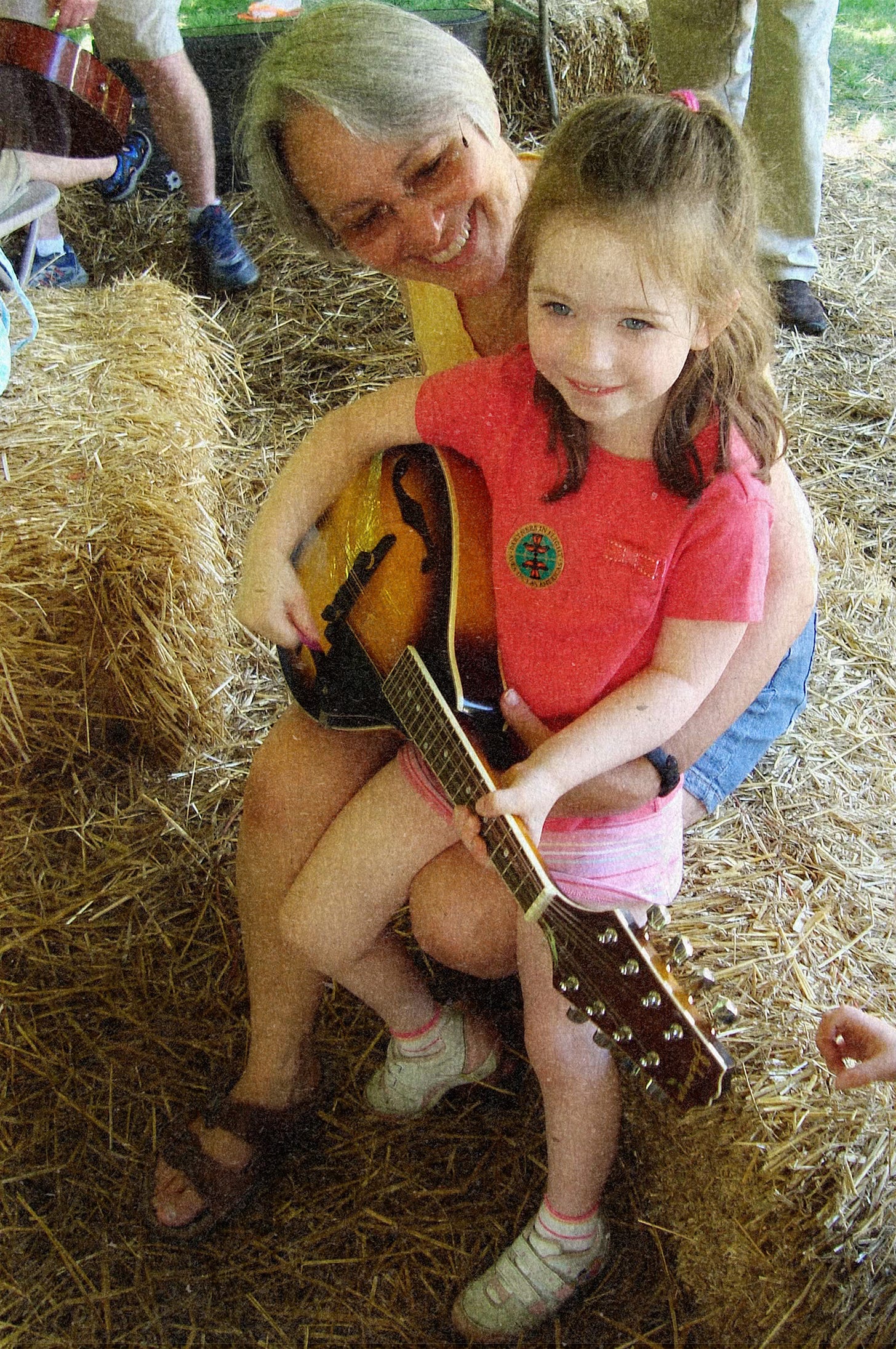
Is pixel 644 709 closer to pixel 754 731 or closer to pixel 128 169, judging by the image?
pixel 754 731

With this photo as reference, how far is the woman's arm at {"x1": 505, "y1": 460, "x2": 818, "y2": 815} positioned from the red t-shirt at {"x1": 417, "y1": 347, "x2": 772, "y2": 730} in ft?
0.20

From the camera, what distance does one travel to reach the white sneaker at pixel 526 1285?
113 cm

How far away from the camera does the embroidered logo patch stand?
1.01 metres

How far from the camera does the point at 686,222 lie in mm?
825

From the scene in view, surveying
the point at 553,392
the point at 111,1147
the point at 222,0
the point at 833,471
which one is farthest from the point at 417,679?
the point at 833,471

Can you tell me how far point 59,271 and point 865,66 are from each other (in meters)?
1.42

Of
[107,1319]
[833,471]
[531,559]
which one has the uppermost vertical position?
[531,559]

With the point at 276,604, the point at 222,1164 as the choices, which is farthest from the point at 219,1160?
the point at 276,604

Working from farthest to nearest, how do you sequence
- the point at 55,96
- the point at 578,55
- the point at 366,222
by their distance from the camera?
the point at 578,55
the point at 55,96
the point at 366,222

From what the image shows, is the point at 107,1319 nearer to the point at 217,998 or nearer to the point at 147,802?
the point at 217,998

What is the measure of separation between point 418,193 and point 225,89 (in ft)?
1.61

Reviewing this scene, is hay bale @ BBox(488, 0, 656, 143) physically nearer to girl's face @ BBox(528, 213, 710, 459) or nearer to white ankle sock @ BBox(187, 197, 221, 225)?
white ankle sock @ BBox(187, 197, 221, 225)

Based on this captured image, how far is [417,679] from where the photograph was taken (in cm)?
107

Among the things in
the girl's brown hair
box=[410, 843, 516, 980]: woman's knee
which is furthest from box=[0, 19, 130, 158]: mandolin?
box=[410, 843, 516, 980]: woman's knee
